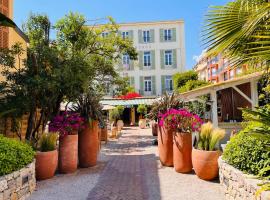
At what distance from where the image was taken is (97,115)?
31.4 ft

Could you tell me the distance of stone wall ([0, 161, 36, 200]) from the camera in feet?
16.9

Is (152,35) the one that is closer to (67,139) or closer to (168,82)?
(168,82)

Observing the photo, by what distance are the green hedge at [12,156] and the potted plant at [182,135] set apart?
13.8ft

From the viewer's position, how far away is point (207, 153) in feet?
22.9

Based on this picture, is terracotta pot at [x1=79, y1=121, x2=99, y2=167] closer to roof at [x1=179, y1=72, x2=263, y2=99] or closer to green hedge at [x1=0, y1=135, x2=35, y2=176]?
green hedge at [x1=0, y1=135, x2=35, y2=176]

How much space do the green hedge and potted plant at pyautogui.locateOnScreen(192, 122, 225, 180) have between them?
14.3ft

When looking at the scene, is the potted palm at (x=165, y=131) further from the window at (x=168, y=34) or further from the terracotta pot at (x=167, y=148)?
the window at (x=168, y=34)

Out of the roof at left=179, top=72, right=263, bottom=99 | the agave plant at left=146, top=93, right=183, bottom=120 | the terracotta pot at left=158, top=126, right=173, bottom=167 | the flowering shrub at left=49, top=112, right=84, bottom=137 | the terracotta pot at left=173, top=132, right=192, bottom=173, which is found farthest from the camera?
the roof at left=179, top=72, right=263, bottom=99

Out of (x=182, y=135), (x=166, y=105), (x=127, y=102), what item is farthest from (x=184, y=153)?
(x=127, y=102)

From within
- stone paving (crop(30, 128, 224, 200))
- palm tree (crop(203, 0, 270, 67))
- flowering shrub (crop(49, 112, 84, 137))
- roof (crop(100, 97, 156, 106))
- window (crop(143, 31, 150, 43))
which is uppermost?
window (crop(143, 31, 150, 43))

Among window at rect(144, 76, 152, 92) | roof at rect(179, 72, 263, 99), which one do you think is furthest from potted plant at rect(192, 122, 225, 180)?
window at rect(144, 76, 152, 92)

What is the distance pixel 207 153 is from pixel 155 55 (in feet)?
111

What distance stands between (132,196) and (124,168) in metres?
3.06

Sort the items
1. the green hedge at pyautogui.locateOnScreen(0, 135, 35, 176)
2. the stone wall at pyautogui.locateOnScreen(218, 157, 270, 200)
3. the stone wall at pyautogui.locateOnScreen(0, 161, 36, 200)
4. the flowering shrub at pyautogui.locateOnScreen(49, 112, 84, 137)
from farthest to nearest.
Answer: the flowering shrub at pyautogui.locateOnScreen(49, 112, 84, 137)
the green hedge at pyautogui.locateOnScreen(0, 135, 35, 176)
the stone wall at pyautogui.locateOnScreen(0, 161, 36, 200)
the stone wall at pyautogui.locateOnScreen(218, 157, 270, 200)
